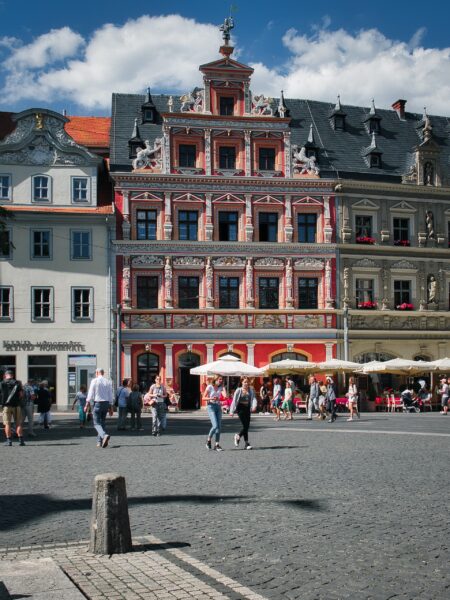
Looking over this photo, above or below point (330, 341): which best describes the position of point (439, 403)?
below

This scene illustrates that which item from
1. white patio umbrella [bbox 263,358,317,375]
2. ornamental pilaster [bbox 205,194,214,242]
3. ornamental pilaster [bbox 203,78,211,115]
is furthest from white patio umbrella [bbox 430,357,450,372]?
ornamental pilaster [bbox 203,78,211,115]

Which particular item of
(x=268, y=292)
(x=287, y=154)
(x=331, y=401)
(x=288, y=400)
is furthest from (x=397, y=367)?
(x=287, y=154)

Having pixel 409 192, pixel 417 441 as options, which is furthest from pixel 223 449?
pixel 409 192

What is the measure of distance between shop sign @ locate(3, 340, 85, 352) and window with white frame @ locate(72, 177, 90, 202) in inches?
292

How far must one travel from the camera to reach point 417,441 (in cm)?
1978

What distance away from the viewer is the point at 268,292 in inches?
1698

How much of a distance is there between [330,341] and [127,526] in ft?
119

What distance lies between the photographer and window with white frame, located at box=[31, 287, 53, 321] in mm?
40906

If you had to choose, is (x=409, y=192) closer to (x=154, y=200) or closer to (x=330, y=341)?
(x=330, y=341)

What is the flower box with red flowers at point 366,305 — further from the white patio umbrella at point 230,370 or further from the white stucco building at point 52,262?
the white stucco building at point 52,262

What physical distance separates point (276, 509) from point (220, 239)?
110ft

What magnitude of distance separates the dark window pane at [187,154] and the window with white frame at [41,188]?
6864 millimetres

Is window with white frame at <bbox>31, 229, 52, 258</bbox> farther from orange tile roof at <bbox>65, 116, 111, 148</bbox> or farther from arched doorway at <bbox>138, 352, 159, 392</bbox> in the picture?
arched doorway at <bbox>138, 352, 159, 392</bbox>

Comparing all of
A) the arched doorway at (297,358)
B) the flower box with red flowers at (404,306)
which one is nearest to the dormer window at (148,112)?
the arched doorway at (297,358)
